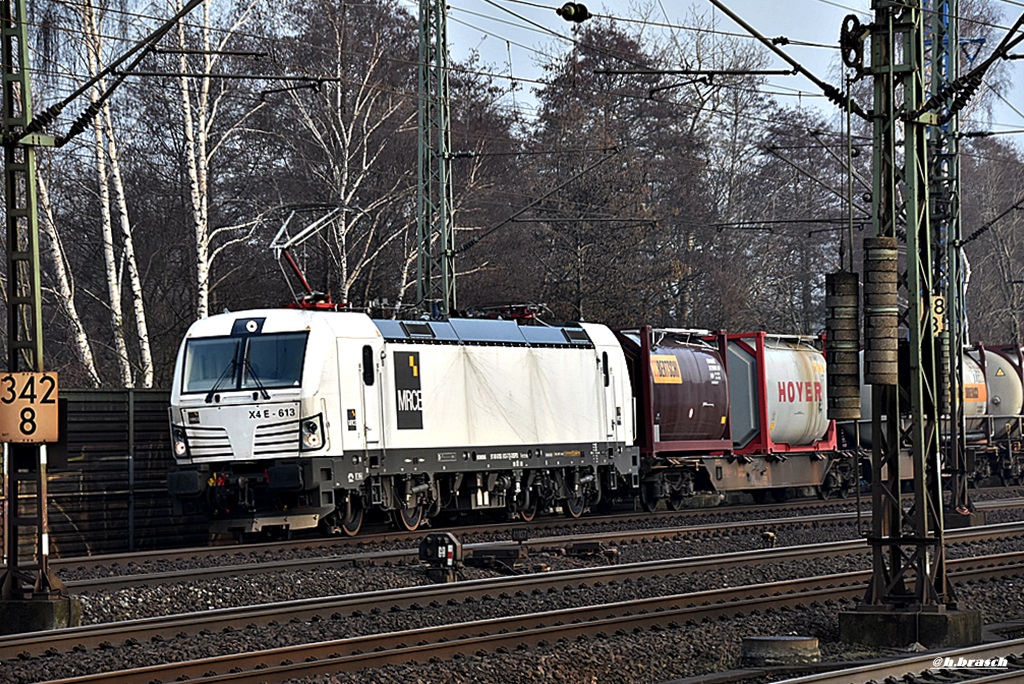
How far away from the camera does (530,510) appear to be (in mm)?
25703

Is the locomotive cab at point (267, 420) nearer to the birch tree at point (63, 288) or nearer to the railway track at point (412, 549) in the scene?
the railway track at point (412, 549)

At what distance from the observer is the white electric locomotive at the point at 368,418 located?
20.8 metres

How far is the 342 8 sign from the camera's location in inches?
538

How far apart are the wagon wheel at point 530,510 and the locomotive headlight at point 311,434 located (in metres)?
5.54

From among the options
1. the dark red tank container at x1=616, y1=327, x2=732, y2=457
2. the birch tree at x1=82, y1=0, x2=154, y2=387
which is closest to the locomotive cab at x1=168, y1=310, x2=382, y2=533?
the birch tree at x1=82, y1=0, x2=154, y2=387

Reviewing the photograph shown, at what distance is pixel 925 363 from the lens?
1298 centimetres

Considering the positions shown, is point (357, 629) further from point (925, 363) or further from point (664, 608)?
point (925, 363)

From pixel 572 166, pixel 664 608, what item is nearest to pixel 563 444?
pixel 664 608

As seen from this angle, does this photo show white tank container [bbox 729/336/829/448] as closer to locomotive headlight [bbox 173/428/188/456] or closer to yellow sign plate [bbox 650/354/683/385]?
yellow sign plate [bbox 650/354/683/385]

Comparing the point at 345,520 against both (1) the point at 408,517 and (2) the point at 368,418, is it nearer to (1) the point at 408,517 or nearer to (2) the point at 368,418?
(1) the point at 408,517

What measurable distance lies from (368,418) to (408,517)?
2.16 meters

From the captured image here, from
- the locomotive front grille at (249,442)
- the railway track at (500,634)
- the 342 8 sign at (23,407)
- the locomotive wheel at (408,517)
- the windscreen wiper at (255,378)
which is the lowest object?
the railway track at (500,634)

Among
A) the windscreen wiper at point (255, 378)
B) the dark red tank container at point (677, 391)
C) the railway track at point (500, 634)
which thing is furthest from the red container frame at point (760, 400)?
the railway track at point (500, 634)

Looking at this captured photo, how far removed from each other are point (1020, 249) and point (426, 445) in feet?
203
